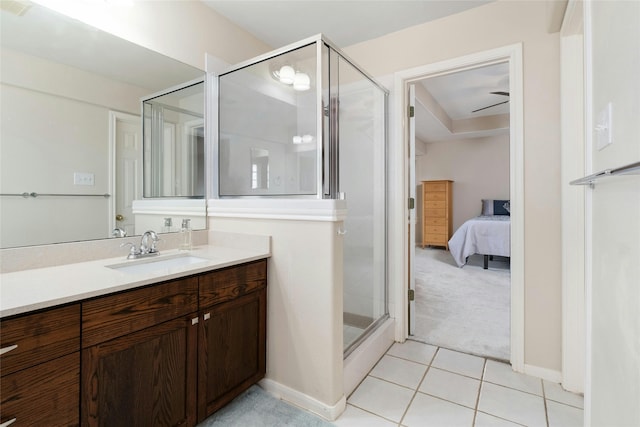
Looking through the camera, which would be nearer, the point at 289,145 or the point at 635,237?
the point at 635,237

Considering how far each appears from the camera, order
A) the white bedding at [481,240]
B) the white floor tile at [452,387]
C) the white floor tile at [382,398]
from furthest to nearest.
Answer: the white bedding at [481,240], the white floor tile at [452,387], the white floor tile at [382,398]

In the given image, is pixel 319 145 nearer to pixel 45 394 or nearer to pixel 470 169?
pixel 45 394

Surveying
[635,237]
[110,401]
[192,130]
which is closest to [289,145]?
[192,130]

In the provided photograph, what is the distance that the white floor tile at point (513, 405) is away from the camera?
5.22 ft

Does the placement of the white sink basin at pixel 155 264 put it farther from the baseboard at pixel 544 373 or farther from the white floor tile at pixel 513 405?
the baseboard at pixel 544 373

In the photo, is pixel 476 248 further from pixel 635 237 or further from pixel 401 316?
pixel 635 237

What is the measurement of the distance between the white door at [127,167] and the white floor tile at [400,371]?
5.94ft

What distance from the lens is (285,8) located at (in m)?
2.15

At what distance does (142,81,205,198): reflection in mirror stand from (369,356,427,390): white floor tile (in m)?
1.74

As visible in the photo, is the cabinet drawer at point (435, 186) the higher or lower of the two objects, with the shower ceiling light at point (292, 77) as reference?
lower

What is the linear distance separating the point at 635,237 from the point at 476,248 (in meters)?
4.66

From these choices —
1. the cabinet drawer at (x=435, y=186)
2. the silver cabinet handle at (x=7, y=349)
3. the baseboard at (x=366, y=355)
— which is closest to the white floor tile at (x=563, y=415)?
the baseboard at (x=366, y=355)

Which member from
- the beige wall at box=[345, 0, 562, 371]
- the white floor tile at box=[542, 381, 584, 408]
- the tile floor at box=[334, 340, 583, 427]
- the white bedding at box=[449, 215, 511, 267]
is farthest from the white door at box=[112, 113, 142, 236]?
the white bedding at box=[449, 215, 511, 267]

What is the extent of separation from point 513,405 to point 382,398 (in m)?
0.72
